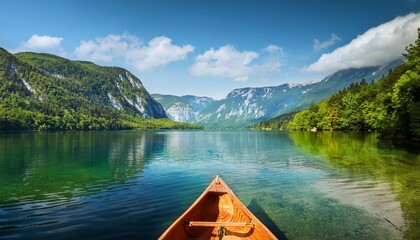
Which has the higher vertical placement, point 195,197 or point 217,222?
point 217,222

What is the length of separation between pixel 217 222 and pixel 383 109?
6528 centimetres

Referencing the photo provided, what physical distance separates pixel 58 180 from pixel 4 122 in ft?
541

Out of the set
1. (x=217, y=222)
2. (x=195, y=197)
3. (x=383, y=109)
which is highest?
(x=383, y=109)

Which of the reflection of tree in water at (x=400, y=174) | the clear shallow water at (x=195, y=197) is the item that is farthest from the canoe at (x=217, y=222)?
the reflection of tree in water at (x=400, y=174)

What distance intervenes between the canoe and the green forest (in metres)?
45.8

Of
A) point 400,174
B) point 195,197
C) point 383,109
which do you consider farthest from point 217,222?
point 383,109

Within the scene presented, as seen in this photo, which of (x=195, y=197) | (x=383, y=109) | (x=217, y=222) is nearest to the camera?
(x=217, y=222)

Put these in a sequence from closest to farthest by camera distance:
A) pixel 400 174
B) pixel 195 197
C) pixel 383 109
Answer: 1. pixel 195 197
2. pixel 400 174
3. pixel 383 109

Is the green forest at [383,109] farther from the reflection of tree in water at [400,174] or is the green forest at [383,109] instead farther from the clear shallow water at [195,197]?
the clear shallow water at [195,197]

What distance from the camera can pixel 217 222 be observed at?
12914 millimetres

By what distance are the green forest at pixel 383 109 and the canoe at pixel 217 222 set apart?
150 ft

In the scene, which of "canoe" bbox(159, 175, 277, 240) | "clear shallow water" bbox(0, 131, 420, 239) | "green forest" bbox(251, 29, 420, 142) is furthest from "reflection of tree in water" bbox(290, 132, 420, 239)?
"green forest" bbox(251, 29, 420, 142)

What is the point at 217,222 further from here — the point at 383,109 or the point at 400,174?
the point at 383,109

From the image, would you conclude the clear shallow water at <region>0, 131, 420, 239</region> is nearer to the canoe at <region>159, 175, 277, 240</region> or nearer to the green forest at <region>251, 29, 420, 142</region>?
the canoe at <region>159, 175, 277, 240</region>
